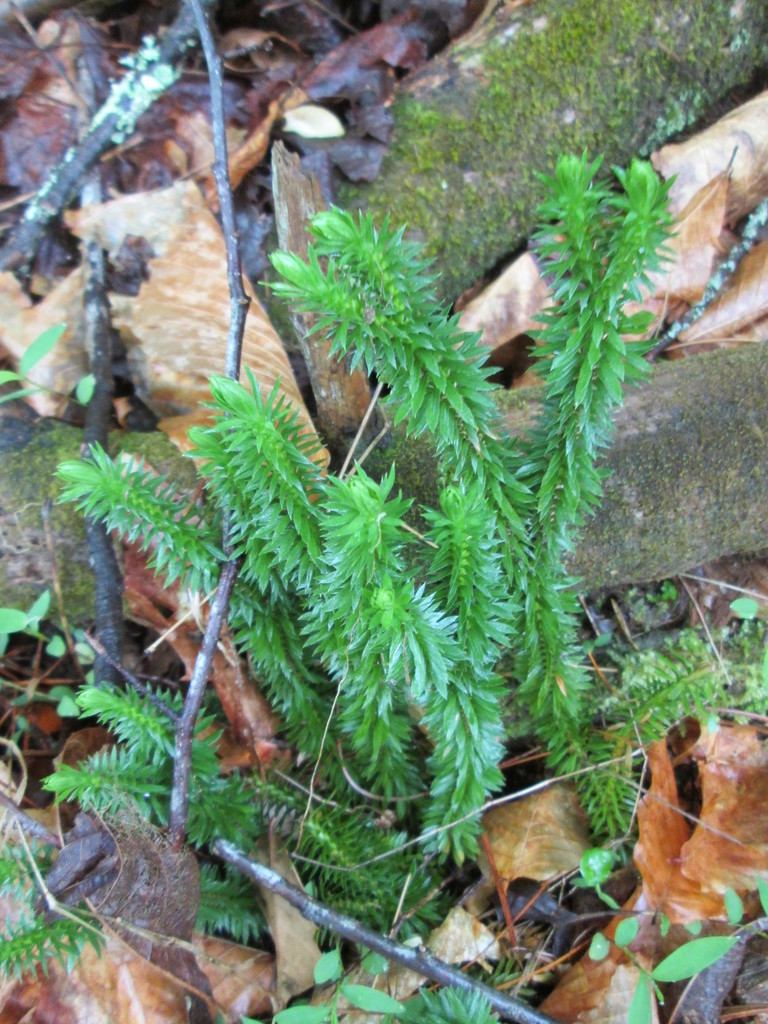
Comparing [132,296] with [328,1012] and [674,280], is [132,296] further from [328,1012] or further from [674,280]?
[328,1012]

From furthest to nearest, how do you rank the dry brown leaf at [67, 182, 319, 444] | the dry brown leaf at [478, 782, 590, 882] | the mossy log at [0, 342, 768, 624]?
1. the dry brown leaf at [67, 182, 319, 444]
2. the dry brown leaf at [478, 782, 590, 882]
3. the mossy log at [0, 342, 768, 624]

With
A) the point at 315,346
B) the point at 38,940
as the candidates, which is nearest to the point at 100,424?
the point at 315,346

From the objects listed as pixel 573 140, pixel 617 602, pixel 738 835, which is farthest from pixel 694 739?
pixel 573 140

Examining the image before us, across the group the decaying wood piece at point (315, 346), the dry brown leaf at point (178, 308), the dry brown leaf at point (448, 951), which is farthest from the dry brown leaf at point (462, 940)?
the dry brown leaf at point (178, 308)

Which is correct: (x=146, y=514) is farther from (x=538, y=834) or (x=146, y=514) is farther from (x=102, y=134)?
(x=102, y=134)

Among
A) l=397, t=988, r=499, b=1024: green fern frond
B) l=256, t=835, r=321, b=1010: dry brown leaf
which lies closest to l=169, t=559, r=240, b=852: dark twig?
l=256, t=835, r=321, b=1010: dry brown leaf

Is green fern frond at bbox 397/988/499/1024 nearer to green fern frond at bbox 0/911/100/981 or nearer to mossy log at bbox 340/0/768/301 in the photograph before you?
green fern frond at bbox 0/911/100/981
